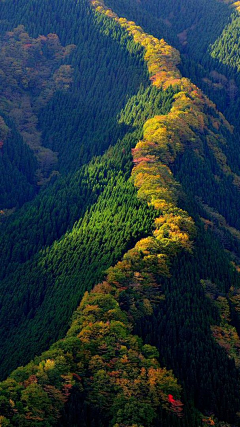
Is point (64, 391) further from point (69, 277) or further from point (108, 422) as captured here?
point (69, 277)

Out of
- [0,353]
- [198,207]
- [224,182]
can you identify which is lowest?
[0,353]

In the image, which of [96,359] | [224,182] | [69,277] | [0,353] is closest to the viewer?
[96,359]

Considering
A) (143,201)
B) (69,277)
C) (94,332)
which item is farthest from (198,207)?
(94,332)

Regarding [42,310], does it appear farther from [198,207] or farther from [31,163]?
[31,163]

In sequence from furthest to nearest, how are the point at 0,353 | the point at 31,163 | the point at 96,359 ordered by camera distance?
the point at 31,163, the point at 0,353, the point at 96,359

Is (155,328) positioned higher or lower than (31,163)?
lower

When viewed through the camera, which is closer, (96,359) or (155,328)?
(96,359)
